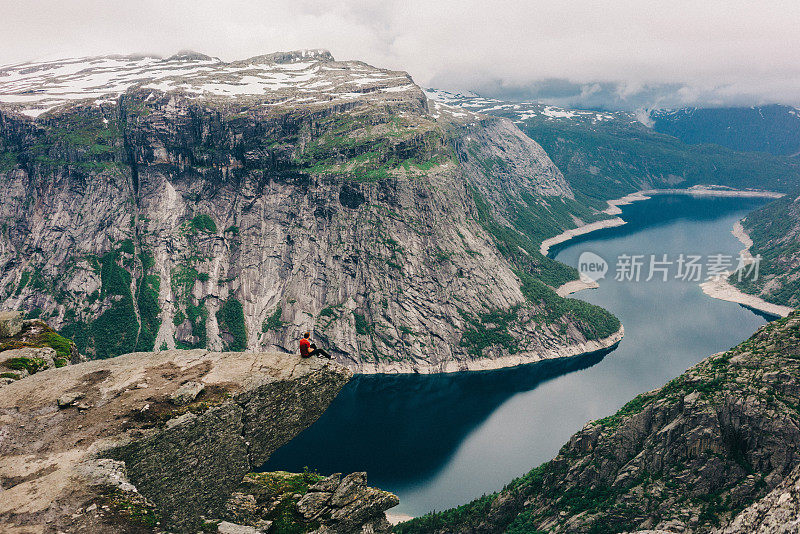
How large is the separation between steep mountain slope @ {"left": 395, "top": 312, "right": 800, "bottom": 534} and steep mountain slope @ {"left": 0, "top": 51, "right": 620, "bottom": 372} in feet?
345

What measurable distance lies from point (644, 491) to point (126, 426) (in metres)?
57.8

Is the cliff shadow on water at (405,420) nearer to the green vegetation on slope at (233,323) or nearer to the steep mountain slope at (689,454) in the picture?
the steep mountain slope at (689,454)

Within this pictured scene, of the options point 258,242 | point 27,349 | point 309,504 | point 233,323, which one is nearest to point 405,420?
point 233,323

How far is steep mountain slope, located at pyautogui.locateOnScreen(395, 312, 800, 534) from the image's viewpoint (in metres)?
48.8

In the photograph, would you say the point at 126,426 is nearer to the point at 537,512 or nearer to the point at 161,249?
the point at 537,512

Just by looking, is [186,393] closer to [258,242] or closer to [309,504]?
[309,504]

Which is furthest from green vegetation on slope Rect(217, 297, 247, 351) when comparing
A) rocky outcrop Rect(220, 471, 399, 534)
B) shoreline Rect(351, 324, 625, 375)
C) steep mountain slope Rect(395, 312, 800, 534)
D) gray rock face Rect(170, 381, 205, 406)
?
gray rock face Rect(170, 381, 205, 406)

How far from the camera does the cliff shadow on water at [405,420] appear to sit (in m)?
111

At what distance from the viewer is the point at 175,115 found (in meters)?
198

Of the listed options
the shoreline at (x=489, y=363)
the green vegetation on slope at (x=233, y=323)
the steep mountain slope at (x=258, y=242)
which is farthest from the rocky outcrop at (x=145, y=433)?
the green vegetation on slope at (x=233, y=323)

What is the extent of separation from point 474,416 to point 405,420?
20734 mm

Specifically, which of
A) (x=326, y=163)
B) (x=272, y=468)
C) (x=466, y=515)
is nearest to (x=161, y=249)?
(x=326, y=163)

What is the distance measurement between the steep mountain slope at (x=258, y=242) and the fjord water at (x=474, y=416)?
12667 millimetres

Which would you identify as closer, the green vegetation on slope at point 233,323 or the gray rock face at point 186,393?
the gray rock face at point 186,393
